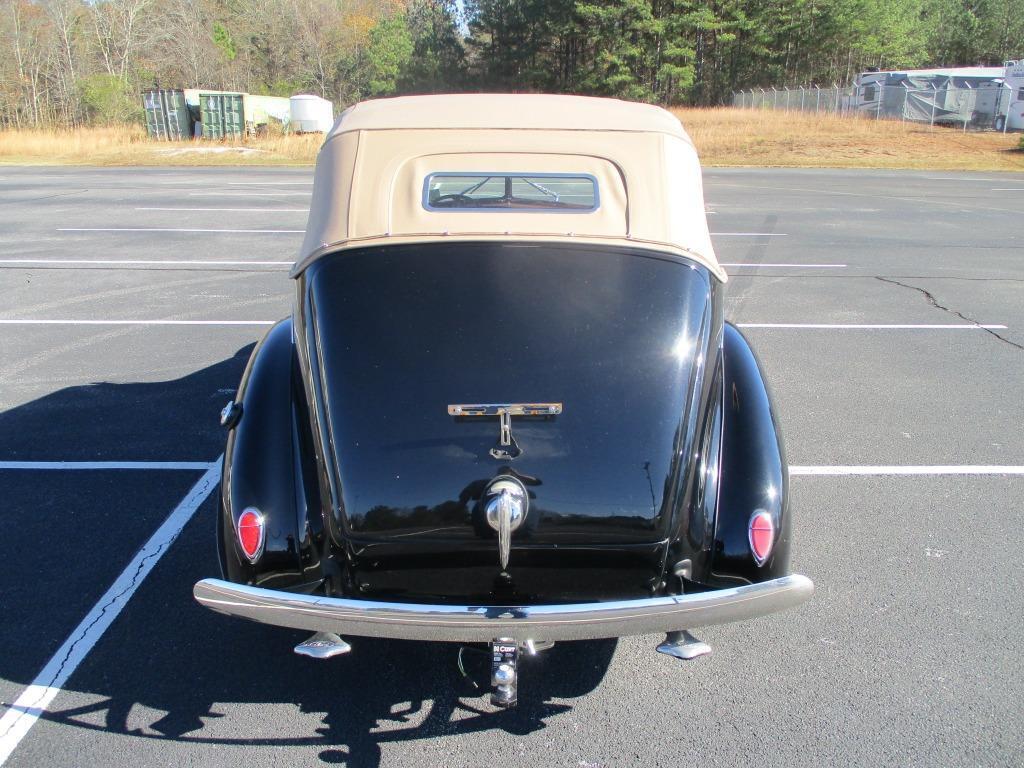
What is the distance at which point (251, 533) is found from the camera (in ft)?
8.84

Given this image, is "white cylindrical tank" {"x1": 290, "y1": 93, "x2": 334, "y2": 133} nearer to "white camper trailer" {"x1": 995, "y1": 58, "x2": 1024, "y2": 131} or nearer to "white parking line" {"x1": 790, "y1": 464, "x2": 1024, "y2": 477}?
"white camper trailer" {"x1": 995, "y1": 58, "x2": 1024, "y2": 131}

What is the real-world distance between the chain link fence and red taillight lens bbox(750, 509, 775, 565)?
38.0 m

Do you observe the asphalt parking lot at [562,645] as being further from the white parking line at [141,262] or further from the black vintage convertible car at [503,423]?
the white parking line at [141,262]

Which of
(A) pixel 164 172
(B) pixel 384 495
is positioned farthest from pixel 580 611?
(A) pixel 164 172

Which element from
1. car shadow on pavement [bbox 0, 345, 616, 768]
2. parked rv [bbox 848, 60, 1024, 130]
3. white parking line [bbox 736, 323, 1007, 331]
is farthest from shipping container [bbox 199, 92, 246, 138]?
car shadow on pavement [bbox 0, 345, 616, 768]

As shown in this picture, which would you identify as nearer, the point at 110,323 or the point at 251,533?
the point at 251,533

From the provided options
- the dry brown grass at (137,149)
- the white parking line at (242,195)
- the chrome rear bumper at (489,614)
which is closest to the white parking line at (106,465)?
the chrome rear bumper at (489,614)

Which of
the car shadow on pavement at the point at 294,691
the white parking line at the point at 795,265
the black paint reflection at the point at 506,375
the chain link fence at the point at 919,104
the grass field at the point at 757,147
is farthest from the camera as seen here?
the chain link fence at the point at 919,104

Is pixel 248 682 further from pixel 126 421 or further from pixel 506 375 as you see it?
pixel 126 421

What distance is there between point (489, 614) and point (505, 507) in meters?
0.33

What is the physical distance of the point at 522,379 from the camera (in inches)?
110

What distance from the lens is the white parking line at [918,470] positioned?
4.56 meters

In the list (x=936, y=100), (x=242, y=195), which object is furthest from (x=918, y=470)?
(x=936, y=100)

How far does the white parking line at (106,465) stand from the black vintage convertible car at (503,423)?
1.53 m
